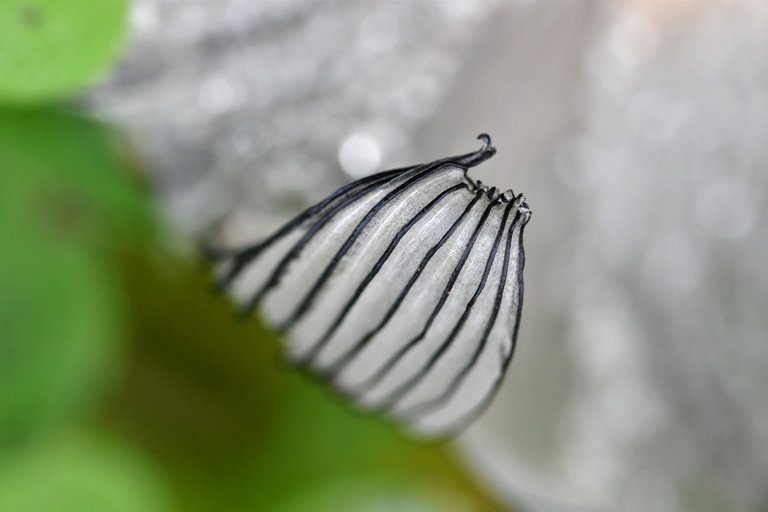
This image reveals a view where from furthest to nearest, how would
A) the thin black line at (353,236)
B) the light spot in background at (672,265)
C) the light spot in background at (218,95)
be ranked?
the light spot in background at (672,265) → the light spot in background at (218,95) → the thin black line at (353,236)

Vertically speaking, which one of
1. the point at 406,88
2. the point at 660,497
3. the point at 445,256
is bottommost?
the point at 445,256

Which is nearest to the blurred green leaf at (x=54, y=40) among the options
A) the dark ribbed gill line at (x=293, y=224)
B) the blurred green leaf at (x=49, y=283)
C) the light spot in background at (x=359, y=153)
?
the dark ribbed gill line at (x=293, y=224)

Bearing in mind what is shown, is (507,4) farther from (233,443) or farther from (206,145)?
(233,443)

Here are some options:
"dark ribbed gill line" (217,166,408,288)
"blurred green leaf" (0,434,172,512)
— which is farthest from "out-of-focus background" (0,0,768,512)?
"dark ribbed gill line" (217,166,408,288)

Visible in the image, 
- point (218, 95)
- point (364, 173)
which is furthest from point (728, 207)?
point (218, 95)

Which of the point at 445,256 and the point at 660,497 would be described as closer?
the point at 445,256

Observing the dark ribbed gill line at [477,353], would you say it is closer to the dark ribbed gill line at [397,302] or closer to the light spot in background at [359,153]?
the dark ribbed gill line at [397,302]

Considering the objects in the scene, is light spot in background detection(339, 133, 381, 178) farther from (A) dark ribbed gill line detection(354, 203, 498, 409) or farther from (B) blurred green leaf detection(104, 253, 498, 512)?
(A) dark ribbed gill line detection(354, 203, 498, 409)

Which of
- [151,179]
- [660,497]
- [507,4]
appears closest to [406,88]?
[507,4]

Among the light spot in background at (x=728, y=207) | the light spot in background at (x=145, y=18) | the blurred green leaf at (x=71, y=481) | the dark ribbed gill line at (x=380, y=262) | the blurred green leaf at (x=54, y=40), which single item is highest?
the light spot in background at (x=728, y=207)
